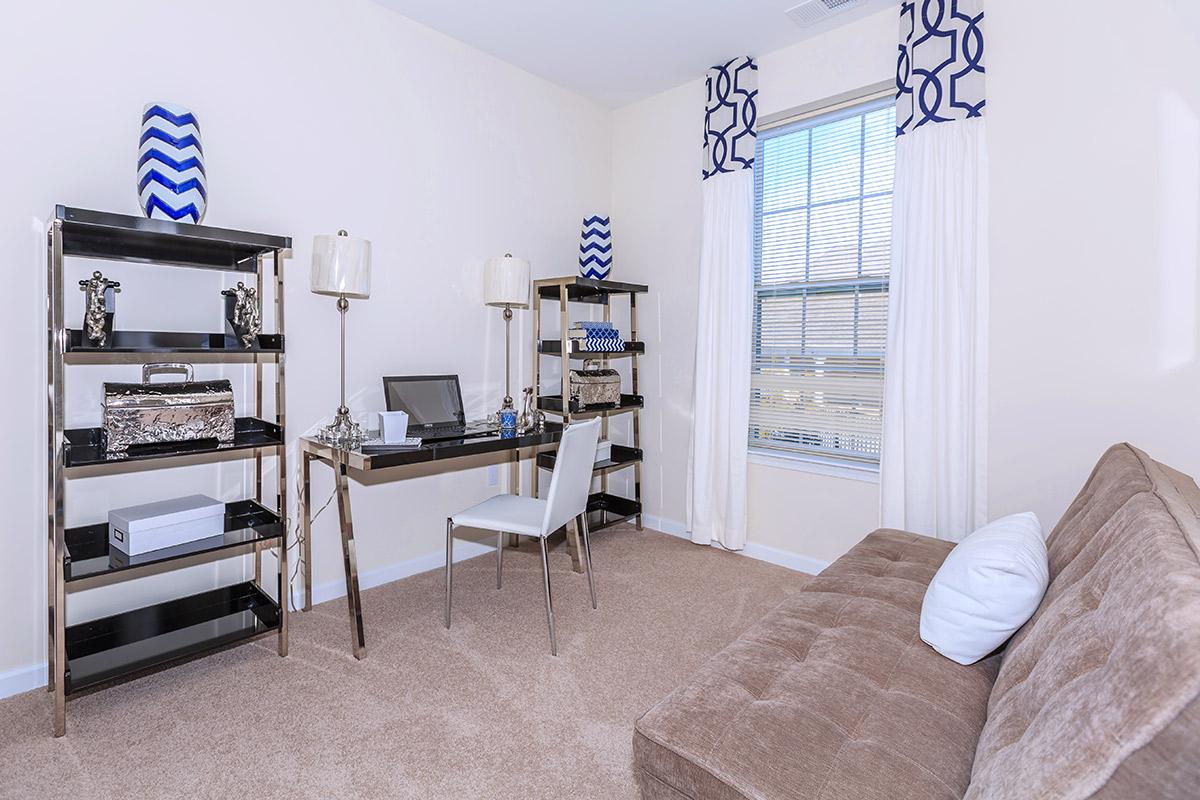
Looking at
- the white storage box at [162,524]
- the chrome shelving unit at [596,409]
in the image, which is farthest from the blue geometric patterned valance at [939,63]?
the white storage box at [162,524]

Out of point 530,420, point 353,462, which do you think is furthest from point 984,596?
point 530,420

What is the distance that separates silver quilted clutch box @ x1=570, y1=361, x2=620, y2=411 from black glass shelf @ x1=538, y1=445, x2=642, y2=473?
13.4 inches

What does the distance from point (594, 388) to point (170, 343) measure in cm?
Answer: 212

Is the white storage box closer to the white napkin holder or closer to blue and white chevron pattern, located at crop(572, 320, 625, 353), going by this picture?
the white napkin holder

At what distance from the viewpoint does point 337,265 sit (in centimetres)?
251

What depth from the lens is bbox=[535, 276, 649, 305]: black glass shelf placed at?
11.4 ft

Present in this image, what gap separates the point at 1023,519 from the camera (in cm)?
177

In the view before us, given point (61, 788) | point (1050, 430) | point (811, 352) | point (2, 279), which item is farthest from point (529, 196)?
point (61, 788)

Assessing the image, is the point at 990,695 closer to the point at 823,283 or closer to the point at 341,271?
the point at 823,283

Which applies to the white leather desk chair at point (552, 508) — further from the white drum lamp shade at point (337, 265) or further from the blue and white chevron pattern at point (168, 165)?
the blue and white chevron pattern at point (168, 165)

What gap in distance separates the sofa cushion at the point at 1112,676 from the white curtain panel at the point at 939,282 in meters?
1.29

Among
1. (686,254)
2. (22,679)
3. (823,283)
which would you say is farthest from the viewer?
(686,254)

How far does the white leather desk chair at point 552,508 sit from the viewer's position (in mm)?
2428

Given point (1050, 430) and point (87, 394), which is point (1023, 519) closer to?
point (1050, 430)
